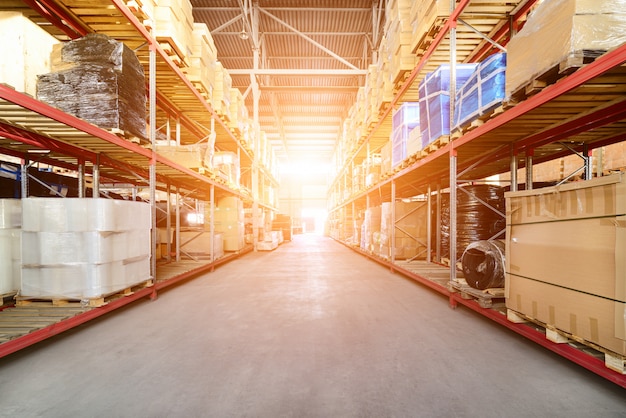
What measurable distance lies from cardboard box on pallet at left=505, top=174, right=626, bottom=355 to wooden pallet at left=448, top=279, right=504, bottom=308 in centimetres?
30

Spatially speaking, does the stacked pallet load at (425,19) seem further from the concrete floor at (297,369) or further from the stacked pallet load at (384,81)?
the concrete floor at (297,369)

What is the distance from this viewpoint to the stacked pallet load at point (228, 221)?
Result: 314 inches

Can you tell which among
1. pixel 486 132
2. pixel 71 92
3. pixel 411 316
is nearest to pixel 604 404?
pixel 411 316

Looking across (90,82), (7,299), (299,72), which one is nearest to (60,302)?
(7,299)

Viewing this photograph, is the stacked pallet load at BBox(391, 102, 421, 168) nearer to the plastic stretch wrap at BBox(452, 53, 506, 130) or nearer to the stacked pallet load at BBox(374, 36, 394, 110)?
the stacked pallet load at BBox(374, 36, 394, 110)

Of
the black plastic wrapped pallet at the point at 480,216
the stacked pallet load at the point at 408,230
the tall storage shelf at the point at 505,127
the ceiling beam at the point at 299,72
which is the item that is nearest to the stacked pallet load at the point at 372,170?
the tall storage shelf at the point at 505,127

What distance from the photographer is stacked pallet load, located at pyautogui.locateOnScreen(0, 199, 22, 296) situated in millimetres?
2941

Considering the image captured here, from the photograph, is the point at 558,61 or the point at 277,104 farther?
the point at 277,104

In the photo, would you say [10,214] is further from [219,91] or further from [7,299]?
[219,91]

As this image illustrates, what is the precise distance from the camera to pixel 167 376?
2006mm

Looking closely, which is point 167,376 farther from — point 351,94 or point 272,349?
point 351,94

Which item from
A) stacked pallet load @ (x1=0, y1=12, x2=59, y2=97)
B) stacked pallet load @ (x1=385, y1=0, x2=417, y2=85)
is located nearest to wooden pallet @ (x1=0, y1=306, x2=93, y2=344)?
stacked pallet load @ (x1=0, y1=12, x2=59, y2=97)

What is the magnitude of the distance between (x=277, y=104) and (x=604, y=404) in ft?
53.1

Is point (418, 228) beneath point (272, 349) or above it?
above
